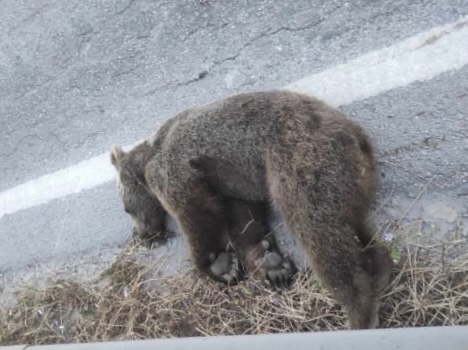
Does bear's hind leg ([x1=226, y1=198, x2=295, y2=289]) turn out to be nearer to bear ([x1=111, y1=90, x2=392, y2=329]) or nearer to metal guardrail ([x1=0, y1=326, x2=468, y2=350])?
bear ([x1=111, y1=90, x2=392, y2=329])

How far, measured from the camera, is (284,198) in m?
3.73

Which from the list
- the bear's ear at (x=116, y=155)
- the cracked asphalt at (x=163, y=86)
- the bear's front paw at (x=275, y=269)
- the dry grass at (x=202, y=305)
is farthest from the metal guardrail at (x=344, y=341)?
the bear's ear at (x=116, y=155)

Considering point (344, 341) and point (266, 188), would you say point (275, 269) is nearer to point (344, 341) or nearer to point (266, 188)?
point (266, 188)

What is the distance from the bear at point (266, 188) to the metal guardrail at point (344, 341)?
2.37ft

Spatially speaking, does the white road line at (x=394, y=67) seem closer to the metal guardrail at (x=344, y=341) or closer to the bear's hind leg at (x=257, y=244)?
the bear's hind leg at (x=257, y=244)

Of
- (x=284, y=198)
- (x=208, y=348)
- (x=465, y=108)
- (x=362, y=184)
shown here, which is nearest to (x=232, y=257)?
(x=284, y=198)

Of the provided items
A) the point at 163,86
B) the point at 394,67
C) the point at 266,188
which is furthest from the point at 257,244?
the point at 163,86

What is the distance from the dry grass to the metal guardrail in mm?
1023

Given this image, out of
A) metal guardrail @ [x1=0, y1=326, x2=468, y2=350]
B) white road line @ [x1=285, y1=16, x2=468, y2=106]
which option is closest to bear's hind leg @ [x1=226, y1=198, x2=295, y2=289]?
white road line @ [x1=285, y1=16, x2=468, y2=106]

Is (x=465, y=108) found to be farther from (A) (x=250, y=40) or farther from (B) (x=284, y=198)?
(A) (x=250, y=40)

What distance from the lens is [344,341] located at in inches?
110

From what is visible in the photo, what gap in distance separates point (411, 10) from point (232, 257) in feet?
6.70

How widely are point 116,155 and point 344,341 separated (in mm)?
2689

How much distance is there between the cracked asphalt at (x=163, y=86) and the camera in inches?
163
